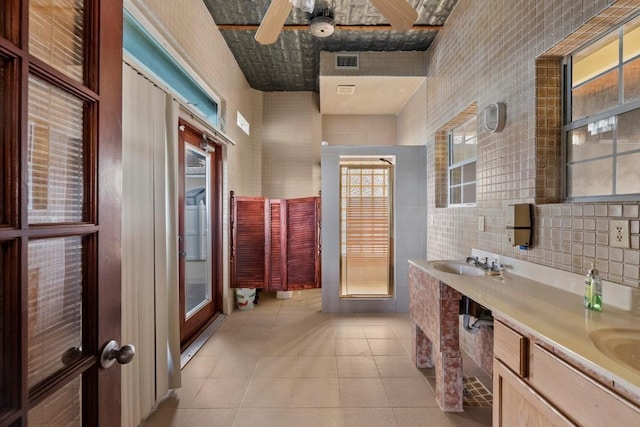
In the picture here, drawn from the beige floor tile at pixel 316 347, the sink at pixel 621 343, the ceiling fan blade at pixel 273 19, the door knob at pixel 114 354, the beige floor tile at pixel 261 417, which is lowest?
the beige floor tile at pixel 261 417

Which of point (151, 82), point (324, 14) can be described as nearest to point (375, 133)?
point (324, 14)

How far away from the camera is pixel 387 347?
269 cm

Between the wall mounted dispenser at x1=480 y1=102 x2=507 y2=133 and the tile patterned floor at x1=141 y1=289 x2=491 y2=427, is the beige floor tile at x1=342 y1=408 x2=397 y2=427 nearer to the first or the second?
the tile patterned floor at x1=141 y1=289 x2=491 y2=427

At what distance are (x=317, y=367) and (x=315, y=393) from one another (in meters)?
0.32

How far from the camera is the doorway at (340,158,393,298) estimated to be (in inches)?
141

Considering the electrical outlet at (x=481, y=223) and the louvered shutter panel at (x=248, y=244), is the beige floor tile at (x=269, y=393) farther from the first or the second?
the electrical outlet at (x=481, y=223)

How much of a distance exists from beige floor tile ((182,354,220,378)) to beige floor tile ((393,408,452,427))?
143 centimetres

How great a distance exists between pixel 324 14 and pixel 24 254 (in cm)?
302

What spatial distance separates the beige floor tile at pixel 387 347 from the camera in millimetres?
2578

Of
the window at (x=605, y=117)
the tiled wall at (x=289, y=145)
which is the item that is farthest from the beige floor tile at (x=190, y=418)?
the tiled wall at (x=289, y=145)

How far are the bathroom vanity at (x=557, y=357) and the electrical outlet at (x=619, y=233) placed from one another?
0.20 metres

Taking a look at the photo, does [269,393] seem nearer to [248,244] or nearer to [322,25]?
[248,244]

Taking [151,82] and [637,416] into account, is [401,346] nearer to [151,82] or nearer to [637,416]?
[637,416]

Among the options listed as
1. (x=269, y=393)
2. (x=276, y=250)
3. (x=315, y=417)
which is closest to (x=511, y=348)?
(x=315, y=417)
